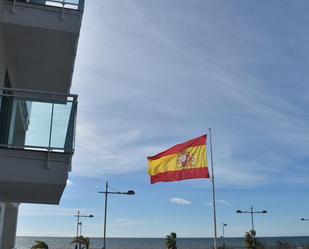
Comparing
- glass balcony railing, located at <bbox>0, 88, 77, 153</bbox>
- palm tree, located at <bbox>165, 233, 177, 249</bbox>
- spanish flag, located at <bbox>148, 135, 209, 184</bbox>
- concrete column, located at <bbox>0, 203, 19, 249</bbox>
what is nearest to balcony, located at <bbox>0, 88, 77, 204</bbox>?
glass balcony railing, located at <bbox>0, 88, 77, 153</bbox>

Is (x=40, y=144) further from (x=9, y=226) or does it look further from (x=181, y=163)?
(x=181, y=163)

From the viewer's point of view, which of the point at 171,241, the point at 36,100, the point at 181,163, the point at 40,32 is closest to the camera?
the point at 36,100

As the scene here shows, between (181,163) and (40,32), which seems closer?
(40,32)

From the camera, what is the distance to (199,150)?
2042 cm

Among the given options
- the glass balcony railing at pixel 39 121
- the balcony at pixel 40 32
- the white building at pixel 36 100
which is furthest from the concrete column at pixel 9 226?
the glass balcony railing at pixel 39 121

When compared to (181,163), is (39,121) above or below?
below

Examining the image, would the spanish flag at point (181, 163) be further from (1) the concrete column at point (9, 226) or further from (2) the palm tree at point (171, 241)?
(2) the palm tree at point (171, 241)

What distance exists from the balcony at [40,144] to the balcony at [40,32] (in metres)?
2.41

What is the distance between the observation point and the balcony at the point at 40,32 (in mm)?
11266

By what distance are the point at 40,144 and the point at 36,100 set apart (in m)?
0.91

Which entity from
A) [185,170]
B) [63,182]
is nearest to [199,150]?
[185,170]

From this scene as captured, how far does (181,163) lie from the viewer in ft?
66.9

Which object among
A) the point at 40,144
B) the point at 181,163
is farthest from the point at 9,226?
the point at 40,144

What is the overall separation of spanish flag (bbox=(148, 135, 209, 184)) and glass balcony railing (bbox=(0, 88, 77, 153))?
11144 mm
